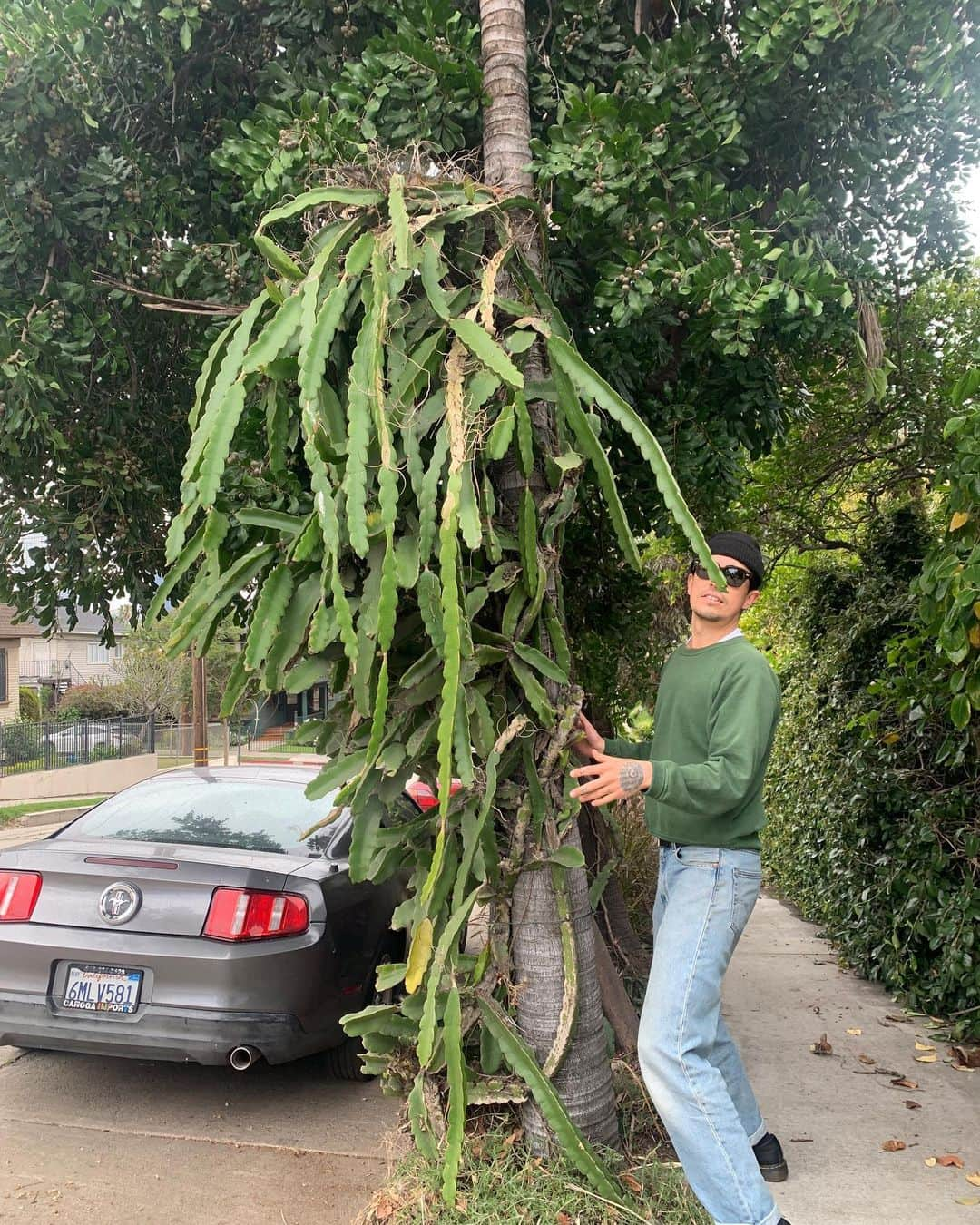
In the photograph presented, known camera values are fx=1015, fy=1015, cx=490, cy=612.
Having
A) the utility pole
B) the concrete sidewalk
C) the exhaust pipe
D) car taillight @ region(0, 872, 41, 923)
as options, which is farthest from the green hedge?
the utility pole

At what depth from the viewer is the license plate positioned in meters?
4.07

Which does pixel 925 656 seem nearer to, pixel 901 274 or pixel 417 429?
pixel 901 274

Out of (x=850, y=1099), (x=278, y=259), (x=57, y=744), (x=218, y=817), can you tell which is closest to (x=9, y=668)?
(x=57, y=744)

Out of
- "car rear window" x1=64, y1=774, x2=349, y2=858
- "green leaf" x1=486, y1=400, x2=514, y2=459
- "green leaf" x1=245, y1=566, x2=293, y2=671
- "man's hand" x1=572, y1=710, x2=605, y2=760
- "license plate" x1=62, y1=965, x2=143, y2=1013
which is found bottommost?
"license plate" x1=62, y1=965, x2=143, y2=1013

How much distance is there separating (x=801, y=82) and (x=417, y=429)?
2.25m

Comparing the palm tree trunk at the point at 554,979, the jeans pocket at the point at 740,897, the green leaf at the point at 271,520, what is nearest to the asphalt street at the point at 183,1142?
the palm tree trunk at the point at 554,979

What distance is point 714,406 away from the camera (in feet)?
15.0

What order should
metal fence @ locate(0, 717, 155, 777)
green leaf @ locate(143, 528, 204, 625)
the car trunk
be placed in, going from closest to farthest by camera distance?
green leaf @ locate(143, 528, 204, 625)
the car trunk
metal fence @ locate(0, 717, 155, 777)

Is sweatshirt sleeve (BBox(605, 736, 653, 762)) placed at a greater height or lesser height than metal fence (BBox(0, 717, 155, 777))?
greater

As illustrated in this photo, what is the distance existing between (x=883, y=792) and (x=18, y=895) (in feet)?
15.0

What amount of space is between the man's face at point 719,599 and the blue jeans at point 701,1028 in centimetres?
70

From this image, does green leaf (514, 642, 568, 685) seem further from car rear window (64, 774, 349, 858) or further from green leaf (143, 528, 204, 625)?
car rear window (64, 774, 349, 858)

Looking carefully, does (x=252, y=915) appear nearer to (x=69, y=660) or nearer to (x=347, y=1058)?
(x=347, y=1058)

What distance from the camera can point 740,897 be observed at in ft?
9.58
